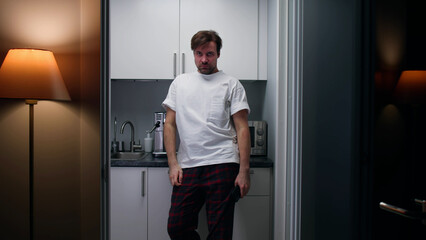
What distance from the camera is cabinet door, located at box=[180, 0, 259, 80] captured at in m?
2.49

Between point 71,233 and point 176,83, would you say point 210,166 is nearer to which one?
point 176,83

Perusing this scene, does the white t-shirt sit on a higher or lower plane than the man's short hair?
lower

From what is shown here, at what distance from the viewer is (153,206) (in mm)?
2334

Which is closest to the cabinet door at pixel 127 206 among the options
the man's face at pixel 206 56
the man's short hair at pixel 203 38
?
the man's face at pixel 206 56

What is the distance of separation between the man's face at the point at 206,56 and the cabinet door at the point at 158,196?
2.50ft

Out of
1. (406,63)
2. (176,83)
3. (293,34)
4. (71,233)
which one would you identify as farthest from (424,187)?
(176,83)

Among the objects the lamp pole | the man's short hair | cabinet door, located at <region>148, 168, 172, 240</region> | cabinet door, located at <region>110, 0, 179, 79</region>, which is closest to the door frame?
the man's short hair

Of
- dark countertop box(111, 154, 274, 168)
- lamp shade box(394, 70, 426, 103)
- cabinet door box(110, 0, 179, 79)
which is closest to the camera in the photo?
lamp shade box(394, 70, 426, 103)

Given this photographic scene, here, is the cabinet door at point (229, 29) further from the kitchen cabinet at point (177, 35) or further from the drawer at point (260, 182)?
the drawer at point (260, 182)

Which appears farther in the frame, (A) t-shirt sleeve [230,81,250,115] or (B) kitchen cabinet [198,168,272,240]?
(B) kitchen cabinet [198,168,272,240]

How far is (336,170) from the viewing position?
4.79ft

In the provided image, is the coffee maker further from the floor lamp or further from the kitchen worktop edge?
the floor lamp

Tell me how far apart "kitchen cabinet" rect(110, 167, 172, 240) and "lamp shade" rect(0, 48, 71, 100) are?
134cm

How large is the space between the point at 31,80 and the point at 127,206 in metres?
1.52
